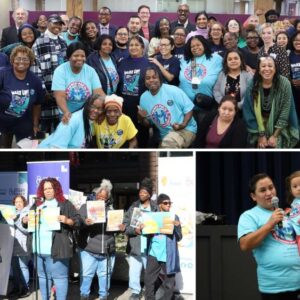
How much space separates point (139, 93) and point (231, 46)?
1371 mm

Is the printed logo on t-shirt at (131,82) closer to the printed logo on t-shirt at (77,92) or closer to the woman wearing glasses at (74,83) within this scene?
the woman wearing glasses at (74,83)

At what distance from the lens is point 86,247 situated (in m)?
4.79

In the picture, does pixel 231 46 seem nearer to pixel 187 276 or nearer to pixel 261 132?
pixel 261 132

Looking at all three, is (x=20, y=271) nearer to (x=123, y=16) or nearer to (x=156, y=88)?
(x=156, y=88)

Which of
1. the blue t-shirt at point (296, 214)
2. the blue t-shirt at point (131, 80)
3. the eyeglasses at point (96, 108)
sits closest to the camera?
the blue t-shirt at point (296, 214)

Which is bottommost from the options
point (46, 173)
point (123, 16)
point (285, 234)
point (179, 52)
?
point (285, 234)

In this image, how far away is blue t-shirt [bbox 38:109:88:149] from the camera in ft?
16.6

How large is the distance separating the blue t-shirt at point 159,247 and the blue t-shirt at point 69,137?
92 centimetres

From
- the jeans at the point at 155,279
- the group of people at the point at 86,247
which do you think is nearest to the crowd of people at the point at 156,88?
the group of people at the point at 86,247

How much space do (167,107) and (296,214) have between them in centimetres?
196

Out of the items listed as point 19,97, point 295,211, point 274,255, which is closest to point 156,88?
point 19,97

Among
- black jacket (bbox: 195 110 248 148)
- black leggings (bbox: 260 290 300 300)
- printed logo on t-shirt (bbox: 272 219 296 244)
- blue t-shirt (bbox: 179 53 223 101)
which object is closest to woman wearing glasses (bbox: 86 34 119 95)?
blue t-shirt (bbox: 179 53 223 101)

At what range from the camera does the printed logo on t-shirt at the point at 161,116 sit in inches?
240

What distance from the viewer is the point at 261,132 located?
18.8 ft
